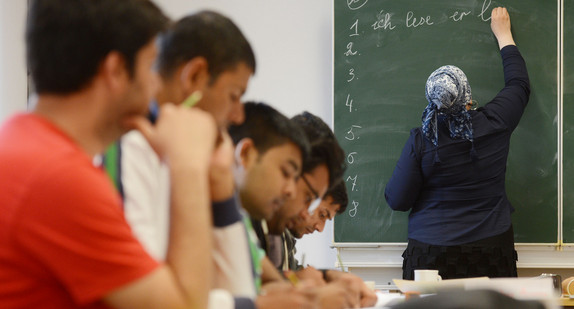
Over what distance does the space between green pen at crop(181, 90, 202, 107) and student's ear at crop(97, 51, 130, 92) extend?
11.5 inches

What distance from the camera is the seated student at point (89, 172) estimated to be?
0.77 meters

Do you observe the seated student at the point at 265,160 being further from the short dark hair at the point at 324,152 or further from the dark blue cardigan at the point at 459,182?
the dark blue cardigan at the point at 459,182

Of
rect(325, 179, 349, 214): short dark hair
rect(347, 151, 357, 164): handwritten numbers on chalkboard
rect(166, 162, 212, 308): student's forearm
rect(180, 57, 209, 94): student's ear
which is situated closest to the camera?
rect(166, 162, 212, 308): student's forearm

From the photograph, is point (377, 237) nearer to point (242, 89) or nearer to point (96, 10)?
point (242, 89)

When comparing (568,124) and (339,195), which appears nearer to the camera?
(339,195)

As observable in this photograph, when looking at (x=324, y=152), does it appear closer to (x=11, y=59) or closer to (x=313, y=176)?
(x=313, y=176)

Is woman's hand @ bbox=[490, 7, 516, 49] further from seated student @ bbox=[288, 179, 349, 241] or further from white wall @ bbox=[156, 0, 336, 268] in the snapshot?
seated student @ bbox=[288, 179, 349, 241]

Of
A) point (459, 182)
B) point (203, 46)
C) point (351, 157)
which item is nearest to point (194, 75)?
point (203, 46)

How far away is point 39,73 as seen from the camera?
0.90 meters

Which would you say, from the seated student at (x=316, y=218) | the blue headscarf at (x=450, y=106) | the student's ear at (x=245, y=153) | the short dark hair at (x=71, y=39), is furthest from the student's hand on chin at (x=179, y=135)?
the blue headscarf at (x=450, y=106)

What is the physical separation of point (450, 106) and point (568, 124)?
2.94ft

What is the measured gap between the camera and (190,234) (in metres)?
0.90

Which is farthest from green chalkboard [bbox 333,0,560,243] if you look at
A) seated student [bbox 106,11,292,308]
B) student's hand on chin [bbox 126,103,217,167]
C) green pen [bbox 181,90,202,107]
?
student's hand on chin [bbox 126,103,217,167]

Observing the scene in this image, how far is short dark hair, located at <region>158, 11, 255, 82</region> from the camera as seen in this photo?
1.37m
